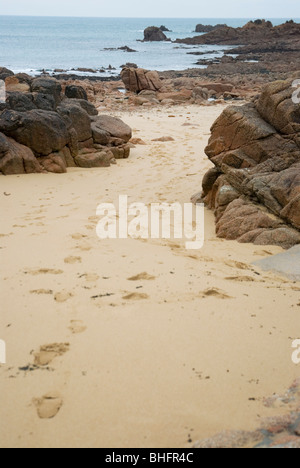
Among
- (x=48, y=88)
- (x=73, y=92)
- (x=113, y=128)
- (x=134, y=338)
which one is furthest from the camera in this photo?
(x=73, y=92)

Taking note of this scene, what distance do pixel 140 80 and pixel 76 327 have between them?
72.8 feet

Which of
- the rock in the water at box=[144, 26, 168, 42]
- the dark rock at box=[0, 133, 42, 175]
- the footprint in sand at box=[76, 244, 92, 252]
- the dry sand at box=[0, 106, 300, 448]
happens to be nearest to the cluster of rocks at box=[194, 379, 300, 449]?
the dry sand at box=[0, 106, 300, 448]

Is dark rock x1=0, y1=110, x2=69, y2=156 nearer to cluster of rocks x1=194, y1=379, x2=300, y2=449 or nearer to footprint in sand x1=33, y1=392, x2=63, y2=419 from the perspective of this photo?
footprint in sand x1=33, y1=392, x2=63, y2=419

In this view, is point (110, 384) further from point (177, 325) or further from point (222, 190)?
point (222, 190)

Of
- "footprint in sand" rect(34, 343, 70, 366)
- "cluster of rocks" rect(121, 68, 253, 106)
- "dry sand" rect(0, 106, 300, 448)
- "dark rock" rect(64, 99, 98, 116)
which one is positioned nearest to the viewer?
"dry sand" rect(0, 106, 300, 448)

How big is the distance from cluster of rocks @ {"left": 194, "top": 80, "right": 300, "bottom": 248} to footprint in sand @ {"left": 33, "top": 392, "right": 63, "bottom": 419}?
125 inches

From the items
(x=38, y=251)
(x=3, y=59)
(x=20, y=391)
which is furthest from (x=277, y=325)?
(x=3, y=59)

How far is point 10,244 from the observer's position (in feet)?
15.7

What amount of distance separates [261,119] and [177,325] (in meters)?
4.08

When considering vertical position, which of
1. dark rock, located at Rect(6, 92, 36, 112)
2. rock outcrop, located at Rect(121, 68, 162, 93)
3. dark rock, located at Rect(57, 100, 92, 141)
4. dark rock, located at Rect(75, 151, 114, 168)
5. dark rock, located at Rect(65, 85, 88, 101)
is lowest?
dark rock, located at Rect(75, 151, 114, 168)

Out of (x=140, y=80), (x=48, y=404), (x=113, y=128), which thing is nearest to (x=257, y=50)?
(x=140, y=80)

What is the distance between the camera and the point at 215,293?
11.9 ft

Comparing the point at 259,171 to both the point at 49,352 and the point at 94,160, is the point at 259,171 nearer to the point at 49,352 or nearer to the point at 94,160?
the point at 49,352

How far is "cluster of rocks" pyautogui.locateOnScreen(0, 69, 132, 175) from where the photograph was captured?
8344 mm
